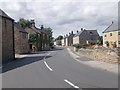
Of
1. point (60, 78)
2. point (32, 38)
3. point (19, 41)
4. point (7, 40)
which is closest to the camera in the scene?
point (60, 78)

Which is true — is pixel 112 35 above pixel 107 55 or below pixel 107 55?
above

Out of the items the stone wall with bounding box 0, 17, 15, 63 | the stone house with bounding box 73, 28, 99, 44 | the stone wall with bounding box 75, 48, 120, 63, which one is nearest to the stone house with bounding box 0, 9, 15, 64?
the stone wall with bounding box 0, 17, 15, 63

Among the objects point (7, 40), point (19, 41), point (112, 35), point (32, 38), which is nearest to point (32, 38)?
point (32, 38)

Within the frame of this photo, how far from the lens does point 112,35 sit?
6769 cm

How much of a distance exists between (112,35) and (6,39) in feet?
→ 145

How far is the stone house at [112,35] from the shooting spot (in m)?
64.6

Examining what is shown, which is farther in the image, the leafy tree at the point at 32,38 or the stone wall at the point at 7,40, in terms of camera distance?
the leafy tree at the point at 32,38

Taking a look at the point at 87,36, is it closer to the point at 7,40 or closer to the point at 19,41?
the point at 19,41

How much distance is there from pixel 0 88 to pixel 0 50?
730 inches

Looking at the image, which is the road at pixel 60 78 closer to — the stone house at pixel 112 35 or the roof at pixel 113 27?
the stone house at pixel 112 35

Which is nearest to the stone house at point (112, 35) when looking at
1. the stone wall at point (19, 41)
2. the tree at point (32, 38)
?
the tree at point (32, 38)

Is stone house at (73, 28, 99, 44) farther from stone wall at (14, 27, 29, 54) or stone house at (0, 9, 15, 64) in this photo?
stone house at (0, 9, 15, 64)

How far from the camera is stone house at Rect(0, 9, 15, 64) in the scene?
28688mm

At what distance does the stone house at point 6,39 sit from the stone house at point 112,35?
122ft
